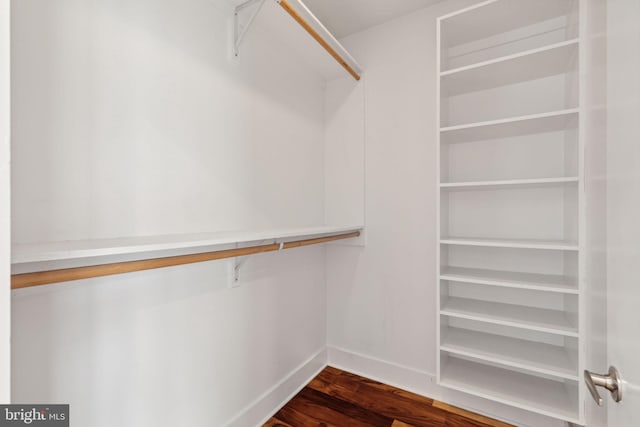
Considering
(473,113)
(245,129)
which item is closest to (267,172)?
(245,129)

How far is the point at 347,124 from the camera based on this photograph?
6.66 ft

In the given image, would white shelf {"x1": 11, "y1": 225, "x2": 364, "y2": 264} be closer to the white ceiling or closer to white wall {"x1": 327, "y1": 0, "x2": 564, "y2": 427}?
white wall {"x1": 327, "y1": 0, "x2": 564, "y2": 427}

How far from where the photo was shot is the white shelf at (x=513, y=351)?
123 cm

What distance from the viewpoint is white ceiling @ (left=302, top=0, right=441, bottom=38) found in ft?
5.64

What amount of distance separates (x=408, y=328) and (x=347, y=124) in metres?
1.49

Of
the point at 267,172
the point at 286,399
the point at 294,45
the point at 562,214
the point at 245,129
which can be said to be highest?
the point at 294,45

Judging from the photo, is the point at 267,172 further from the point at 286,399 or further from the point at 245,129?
the point at 286,399

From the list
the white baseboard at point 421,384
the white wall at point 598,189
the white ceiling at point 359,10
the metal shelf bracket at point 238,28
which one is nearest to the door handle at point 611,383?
the white wall at point 598,189

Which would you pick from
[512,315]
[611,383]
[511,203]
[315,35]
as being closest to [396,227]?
[511,203]

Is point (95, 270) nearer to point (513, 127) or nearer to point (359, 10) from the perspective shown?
point (513, 127)

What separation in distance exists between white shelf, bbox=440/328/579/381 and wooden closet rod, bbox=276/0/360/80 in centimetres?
177

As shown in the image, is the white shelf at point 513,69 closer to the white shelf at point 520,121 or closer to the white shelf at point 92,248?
the white shelf at point 520,121

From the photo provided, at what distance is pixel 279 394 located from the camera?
1.63 m

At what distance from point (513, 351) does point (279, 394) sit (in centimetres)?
130
